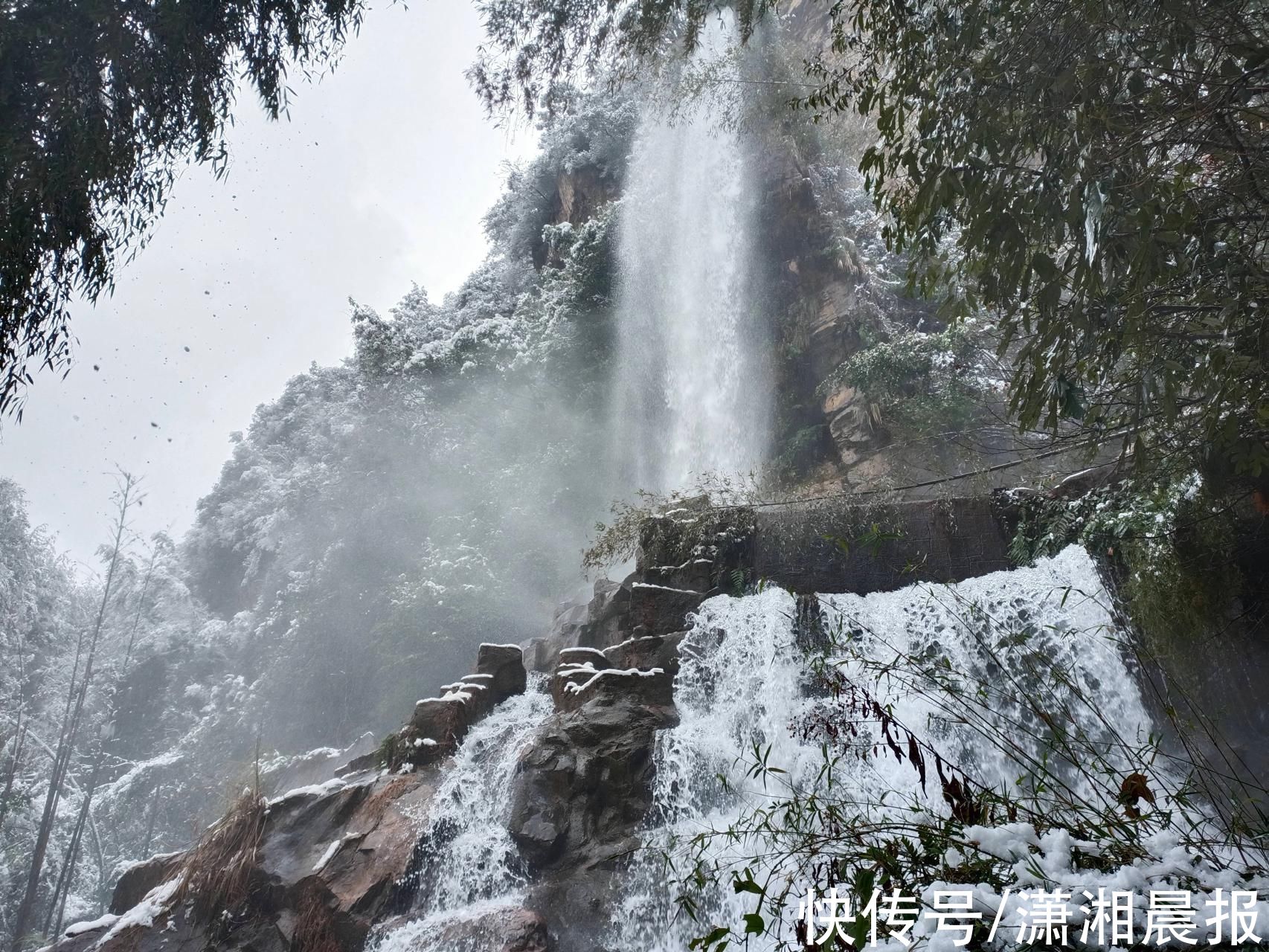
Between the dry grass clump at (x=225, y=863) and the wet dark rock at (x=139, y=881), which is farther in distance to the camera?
the wet dark rock at (x=139, y=881)

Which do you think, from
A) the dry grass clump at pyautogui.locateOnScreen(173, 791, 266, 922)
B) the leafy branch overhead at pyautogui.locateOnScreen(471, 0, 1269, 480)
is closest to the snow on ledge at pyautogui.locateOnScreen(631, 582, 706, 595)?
the dry grass clump at pyautogui.locateOnScreen(173, 791, 266, 922)

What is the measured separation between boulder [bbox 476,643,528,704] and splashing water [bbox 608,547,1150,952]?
7.32 feet

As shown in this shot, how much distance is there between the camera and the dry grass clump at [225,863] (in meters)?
6.30

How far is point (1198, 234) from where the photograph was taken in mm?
2943

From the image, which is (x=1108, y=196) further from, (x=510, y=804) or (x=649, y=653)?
(x=510, y=804)

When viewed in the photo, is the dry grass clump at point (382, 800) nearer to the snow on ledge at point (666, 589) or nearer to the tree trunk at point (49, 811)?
the snow on ledge at point (666, 589)

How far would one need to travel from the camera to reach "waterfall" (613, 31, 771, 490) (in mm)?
14070

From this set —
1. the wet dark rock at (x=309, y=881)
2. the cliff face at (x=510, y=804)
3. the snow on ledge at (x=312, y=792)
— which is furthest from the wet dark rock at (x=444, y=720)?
the snow on ledge at (x=312, y=792)

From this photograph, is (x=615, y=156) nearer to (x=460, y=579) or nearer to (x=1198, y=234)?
(x=460, y=579)

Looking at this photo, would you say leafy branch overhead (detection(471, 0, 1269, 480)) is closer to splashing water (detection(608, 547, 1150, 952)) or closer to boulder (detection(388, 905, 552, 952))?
splashing water (detection(608, 547, 1150, 952))

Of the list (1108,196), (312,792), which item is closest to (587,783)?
(312,792)

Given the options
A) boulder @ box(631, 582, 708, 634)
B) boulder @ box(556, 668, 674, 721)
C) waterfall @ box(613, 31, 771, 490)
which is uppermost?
waterfall @ box(613, 31, 771, 490)

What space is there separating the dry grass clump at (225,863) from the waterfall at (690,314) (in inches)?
350

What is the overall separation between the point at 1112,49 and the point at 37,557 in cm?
2445
